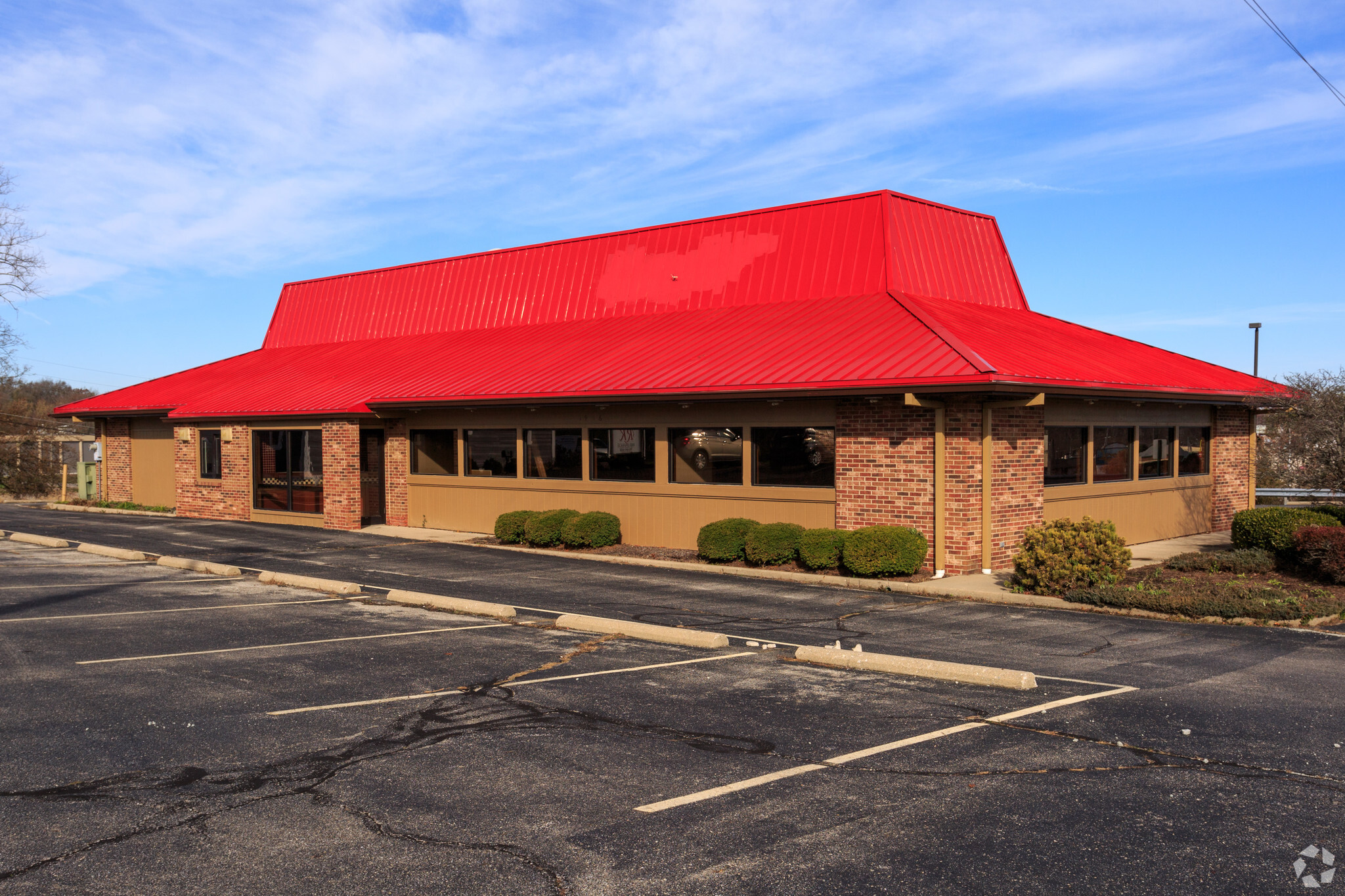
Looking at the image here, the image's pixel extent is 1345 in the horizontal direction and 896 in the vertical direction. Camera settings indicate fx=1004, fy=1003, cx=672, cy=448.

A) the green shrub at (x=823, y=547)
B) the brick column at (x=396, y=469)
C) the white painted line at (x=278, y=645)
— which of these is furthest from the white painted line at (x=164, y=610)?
the brick column at (x=396, y=469)

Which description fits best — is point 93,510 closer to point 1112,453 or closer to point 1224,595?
point 1112,453

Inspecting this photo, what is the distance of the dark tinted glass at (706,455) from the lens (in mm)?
19500

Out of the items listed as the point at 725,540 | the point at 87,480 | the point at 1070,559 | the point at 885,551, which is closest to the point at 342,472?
the point at 725,540

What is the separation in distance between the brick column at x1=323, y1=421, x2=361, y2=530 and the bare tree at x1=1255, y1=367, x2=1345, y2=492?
1982 cm

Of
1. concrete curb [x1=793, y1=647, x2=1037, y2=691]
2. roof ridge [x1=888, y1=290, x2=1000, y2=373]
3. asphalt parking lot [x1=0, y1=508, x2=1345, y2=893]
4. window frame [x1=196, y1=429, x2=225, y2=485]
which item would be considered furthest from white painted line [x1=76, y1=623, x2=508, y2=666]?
window frame [x1=196, y1=429, x2=225, y2=485]

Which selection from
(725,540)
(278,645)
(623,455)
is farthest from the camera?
(623,455)

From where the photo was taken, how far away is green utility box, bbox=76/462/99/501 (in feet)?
117

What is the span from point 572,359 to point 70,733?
52.1ft

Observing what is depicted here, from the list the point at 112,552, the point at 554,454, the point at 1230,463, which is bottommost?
the point at 112,552

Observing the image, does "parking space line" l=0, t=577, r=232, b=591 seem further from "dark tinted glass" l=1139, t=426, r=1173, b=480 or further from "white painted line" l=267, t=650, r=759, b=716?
"dark tinted glass" l=1139, t=426, r=1173, b=480

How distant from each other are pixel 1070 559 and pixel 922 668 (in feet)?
20.6

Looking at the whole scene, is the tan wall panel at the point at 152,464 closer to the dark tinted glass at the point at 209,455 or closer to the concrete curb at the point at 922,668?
the dark tinted glass at the point at 209,455

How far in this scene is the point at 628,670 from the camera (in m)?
10.1
